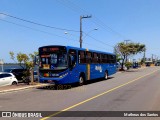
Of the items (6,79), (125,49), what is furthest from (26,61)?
(125,49)

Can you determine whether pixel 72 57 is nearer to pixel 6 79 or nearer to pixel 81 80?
pixel 81 80

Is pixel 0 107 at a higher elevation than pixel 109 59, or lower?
lower

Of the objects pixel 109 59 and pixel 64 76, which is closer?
pixel 64 76

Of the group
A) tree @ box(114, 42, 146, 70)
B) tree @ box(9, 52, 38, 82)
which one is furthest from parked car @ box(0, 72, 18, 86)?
tree @ box(114, 42, 146, 70)

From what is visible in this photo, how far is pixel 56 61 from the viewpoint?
73.8 ft

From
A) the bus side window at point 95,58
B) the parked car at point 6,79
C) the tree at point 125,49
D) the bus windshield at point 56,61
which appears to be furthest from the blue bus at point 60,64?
the tree at point 125,49

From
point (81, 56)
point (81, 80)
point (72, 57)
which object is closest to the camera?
point (72, 57)

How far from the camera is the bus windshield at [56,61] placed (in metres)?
22.4

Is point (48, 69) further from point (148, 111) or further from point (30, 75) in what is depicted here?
point (148, 111)

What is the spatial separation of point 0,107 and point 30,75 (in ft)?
47.4

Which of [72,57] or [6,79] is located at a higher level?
[72,57]

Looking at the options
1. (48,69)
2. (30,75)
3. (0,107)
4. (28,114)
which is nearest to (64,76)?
(48,69)

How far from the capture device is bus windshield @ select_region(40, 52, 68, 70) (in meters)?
22.4

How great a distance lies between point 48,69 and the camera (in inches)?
886
